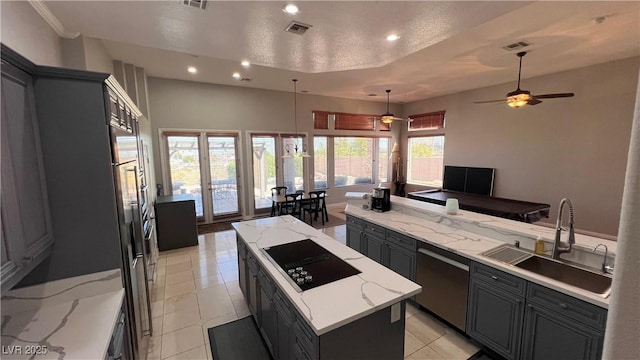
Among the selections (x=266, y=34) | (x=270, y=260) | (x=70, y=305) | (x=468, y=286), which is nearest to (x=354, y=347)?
(x=270, y=260)

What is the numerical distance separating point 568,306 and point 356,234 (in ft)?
7.57

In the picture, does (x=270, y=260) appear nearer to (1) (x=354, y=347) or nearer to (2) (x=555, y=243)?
(1) (x=354, y=347)

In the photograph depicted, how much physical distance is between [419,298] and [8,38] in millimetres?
4179

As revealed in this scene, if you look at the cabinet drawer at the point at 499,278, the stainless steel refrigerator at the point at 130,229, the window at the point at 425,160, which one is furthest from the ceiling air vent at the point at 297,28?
the window at the point at 425,160

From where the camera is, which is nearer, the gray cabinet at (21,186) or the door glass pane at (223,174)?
the gray cabinet at (21,186)

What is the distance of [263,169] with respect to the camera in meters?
7.05

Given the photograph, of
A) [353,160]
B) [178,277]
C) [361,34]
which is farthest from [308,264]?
[353,160]

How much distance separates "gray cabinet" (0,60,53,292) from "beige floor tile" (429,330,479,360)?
302 cm

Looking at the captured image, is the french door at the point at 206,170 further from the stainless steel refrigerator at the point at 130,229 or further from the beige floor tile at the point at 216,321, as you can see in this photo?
the stainless steel refrigerator at the point at 130,229

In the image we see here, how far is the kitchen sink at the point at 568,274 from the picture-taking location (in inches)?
74.1

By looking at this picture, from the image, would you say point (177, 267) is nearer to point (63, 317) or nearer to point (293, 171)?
point (63, 317)

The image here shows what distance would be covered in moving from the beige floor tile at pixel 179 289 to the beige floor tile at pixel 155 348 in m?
0.80

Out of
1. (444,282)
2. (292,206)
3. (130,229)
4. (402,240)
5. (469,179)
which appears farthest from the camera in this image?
(469,179)

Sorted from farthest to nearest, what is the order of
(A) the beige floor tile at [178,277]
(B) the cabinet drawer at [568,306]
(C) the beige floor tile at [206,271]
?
(C) the beige floor tile at [206,271] → (A) the beige floor tile at [178,277] → (B) the cabinet drawer at [568,306]
